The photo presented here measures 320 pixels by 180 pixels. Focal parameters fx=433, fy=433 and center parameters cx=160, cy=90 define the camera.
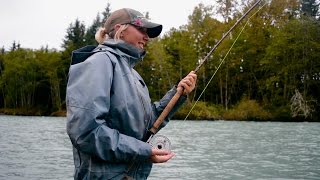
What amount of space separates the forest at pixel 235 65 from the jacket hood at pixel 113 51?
124 feet

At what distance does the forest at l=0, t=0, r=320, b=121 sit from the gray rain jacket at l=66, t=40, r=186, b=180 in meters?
37.9

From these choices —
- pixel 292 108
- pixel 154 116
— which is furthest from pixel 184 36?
pixel 154 116

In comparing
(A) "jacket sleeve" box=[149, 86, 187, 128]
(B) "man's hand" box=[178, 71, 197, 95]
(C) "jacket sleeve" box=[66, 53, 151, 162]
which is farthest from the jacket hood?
(A) "jacket sleeve" box=[149, 86, 187, 128]

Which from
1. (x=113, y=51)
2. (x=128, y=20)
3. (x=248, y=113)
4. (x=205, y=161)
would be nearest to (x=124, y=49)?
(x=113, y=51)

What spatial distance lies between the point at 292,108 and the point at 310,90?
5.64 metres

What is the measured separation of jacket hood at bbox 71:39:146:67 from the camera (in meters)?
2.52

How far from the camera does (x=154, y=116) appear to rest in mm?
Answer: 3111

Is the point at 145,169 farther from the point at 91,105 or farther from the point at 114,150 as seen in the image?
the point at 91,105

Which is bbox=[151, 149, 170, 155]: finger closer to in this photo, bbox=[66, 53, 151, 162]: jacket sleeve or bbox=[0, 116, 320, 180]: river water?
bbox=[66, 53, 151, 162]: jacket sleeve

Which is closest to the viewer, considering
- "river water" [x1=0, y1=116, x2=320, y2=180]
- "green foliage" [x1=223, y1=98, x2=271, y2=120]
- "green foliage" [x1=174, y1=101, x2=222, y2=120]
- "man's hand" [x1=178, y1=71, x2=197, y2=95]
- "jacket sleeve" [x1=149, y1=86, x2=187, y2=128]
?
"man's hand" [x1=178, y1=71, x2=197, y2=95]

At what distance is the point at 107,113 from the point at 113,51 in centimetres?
41

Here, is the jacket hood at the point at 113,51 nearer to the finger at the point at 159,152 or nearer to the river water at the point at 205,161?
the finger at the point at 159,152

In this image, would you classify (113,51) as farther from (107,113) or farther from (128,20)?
(107,113)

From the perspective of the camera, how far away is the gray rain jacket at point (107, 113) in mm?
2277
